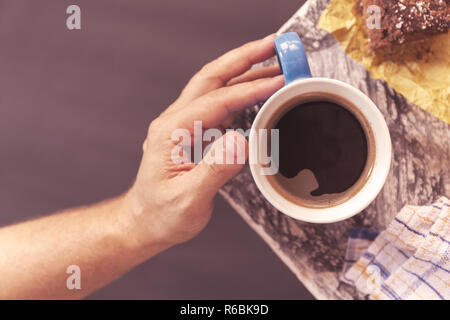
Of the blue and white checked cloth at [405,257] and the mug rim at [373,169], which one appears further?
the blue and white checked cloth at [405,257]

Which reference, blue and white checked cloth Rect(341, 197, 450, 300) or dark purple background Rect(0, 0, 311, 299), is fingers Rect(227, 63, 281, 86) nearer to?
dark purple background Rect(0, 0, 311, 299)

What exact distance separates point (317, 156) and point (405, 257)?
0.79 ft

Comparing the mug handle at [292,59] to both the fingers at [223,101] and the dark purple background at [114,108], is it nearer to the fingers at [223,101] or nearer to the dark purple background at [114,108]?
the fingers at [223,101]

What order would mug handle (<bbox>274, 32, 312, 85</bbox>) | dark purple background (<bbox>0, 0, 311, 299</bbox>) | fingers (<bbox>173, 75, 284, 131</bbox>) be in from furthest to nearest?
dark purple background (<bbox>0, 0, 311, 299</bbox>) < fingers (<bbox>173, 75, 284, 131</bbox>) < mug handle (<bbox>274, 32, 312, 85</bbox>)

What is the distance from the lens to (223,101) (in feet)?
1.82

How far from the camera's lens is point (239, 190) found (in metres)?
0.66

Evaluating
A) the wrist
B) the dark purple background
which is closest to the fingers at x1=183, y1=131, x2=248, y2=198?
the wrist

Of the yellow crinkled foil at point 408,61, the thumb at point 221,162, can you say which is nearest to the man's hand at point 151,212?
the thumb at point 221,162

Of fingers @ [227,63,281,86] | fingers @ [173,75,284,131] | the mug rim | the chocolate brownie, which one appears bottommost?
the mug rim

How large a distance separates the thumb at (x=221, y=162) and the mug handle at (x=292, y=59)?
3.9 inches

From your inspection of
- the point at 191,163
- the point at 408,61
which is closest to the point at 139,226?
the point at 191,163

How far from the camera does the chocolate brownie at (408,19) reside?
0.50 metres

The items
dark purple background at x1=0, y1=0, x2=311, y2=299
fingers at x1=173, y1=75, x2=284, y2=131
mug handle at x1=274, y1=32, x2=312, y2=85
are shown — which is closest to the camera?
mug handle at x1=274, y1=32, x2=312, y2=85

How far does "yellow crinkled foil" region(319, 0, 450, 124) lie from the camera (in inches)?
21.6
